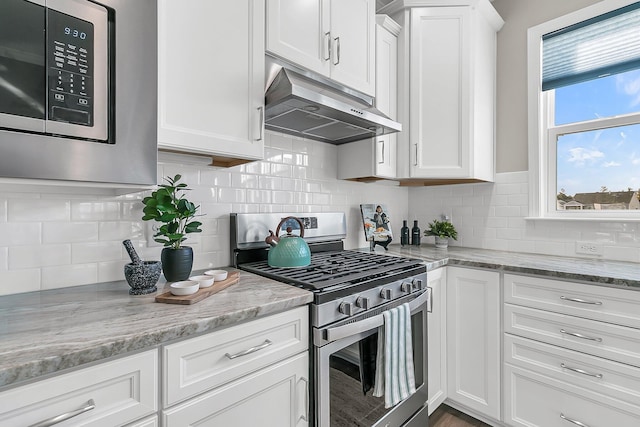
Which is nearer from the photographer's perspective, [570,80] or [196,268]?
[196,268]

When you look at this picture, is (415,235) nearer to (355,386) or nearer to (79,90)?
(355,386)

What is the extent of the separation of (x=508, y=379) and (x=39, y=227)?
230 cm

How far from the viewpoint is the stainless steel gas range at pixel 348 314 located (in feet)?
3.69

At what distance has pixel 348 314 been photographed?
3.91 ft

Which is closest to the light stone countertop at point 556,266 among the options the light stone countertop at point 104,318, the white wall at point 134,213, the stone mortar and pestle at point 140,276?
the light stone countertop at point 104,318

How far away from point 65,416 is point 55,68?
33.5 inches

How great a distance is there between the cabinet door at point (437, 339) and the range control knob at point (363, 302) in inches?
24.5

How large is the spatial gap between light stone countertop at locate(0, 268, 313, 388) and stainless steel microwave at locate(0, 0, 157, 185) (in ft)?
1.25

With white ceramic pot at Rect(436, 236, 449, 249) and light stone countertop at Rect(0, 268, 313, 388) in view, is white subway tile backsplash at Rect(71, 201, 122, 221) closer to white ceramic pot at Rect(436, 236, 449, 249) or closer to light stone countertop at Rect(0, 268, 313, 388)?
light stone countertop at Rect(0, 268, 313, 388)

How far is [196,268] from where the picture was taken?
1485mm

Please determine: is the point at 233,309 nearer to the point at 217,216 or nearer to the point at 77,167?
the point at 77,167

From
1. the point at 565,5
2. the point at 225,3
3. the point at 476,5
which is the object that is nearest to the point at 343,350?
the point at 225,3

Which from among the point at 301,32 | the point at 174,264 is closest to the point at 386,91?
the point at 301,32

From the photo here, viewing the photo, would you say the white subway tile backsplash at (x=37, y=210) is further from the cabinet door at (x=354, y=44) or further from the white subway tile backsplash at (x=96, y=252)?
the cabinet door at (x=354, y=44)
